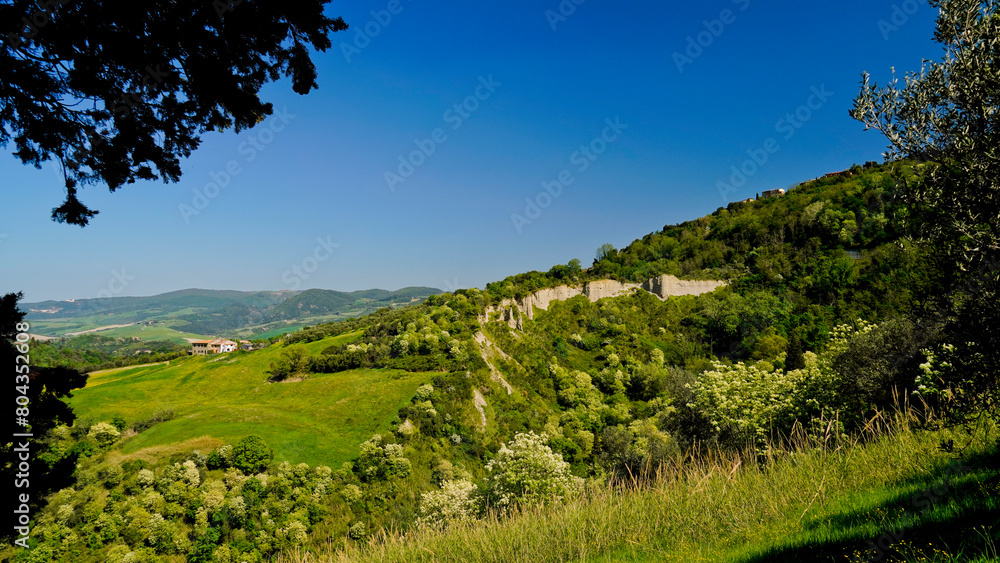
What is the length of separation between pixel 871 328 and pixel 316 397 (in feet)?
127

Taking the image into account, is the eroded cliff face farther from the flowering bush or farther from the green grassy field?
the flowering bush

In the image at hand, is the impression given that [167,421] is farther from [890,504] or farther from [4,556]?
[890,504]

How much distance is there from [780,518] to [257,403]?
41.6 metres

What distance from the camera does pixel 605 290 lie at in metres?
67.4

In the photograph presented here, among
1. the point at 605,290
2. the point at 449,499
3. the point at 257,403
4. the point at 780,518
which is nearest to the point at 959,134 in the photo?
the point at 780,518

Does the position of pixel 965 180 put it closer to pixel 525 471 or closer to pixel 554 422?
Answer: pixel 525 471

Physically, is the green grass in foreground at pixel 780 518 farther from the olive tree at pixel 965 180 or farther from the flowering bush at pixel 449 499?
the flowering bush at pixel 449 499

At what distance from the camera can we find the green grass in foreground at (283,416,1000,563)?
2.92 metres

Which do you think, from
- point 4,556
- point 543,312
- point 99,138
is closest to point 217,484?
point 4,556

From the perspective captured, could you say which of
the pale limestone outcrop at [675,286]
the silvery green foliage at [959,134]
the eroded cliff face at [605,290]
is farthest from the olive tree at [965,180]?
the pale limestone outcrop at [675,286]

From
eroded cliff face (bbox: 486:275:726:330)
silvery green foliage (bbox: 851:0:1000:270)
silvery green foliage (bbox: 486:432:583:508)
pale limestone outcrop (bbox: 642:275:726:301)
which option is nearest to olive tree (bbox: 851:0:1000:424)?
silvery green foliage (bbox: 851:0:1000:270)

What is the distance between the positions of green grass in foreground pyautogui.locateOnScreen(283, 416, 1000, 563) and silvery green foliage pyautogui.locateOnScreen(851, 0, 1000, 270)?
217 cm

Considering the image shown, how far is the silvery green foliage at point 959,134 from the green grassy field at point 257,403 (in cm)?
2956

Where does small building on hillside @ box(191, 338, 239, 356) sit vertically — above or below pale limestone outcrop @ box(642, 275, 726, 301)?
below
